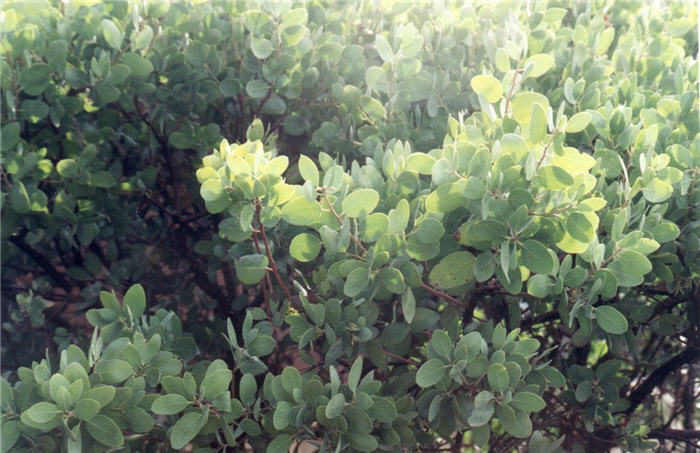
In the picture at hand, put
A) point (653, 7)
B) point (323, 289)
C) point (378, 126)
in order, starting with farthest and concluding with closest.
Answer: point (653, 7) → point (378, 126) → point (323, 289)

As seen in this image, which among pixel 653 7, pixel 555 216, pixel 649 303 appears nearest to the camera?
pixel 555 216

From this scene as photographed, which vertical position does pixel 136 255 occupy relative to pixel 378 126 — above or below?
below

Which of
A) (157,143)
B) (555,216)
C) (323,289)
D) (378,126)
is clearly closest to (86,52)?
(157,143)

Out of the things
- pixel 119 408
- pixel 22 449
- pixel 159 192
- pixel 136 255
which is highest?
pixel 119 408

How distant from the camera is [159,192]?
3.26 m

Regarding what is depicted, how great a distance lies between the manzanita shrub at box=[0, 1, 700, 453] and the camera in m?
1.77

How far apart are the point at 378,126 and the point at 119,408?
1.24 meters

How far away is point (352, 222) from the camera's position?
72.0 inches

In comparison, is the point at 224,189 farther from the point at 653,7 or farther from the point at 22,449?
the point at 653,7

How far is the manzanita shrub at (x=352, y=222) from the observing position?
1.77m

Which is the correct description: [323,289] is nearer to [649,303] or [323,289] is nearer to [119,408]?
[119,408]

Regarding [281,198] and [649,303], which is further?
[649,303]

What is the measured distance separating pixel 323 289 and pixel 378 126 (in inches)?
29.1

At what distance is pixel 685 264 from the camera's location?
2.15m
